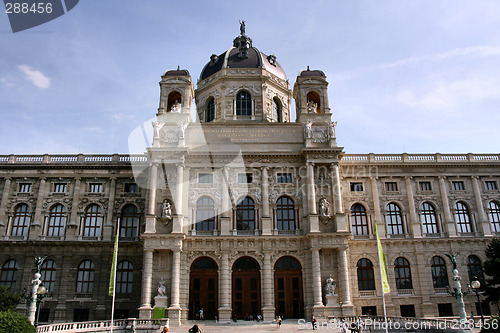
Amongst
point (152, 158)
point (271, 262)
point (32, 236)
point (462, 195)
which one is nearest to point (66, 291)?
point (32, 236)

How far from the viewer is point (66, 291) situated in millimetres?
41469

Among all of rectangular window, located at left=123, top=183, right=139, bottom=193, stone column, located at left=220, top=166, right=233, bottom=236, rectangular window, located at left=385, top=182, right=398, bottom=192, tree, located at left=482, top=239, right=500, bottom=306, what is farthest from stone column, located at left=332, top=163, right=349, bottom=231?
rectangular window, located at left=123, top=183, right=139, bottom=193

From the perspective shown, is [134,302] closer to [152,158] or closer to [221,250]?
[221,250]

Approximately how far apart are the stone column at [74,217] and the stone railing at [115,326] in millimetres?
14079

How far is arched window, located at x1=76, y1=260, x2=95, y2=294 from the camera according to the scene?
41.9m

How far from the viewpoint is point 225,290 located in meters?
37.9

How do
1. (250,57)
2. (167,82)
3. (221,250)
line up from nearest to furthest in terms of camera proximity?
1. (221,250)
2. (167,82)
3. (250,57)

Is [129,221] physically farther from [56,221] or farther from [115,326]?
[115,326]

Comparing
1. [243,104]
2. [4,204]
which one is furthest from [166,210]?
Result: [4,204]

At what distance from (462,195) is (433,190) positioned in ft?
10.5

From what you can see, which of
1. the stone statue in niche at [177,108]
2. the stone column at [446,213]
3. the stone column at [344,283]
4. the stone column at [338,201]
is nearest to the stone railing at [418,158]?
the stone column at [446,213]

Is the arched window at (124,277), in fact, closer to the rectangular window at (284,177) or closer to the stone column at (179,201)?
the stone column at (179,201)

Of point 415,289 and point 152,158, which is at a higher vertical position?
point 152,158

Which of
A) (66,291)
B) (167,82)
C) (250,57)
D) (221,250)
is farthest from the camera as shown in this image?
(250,57)
